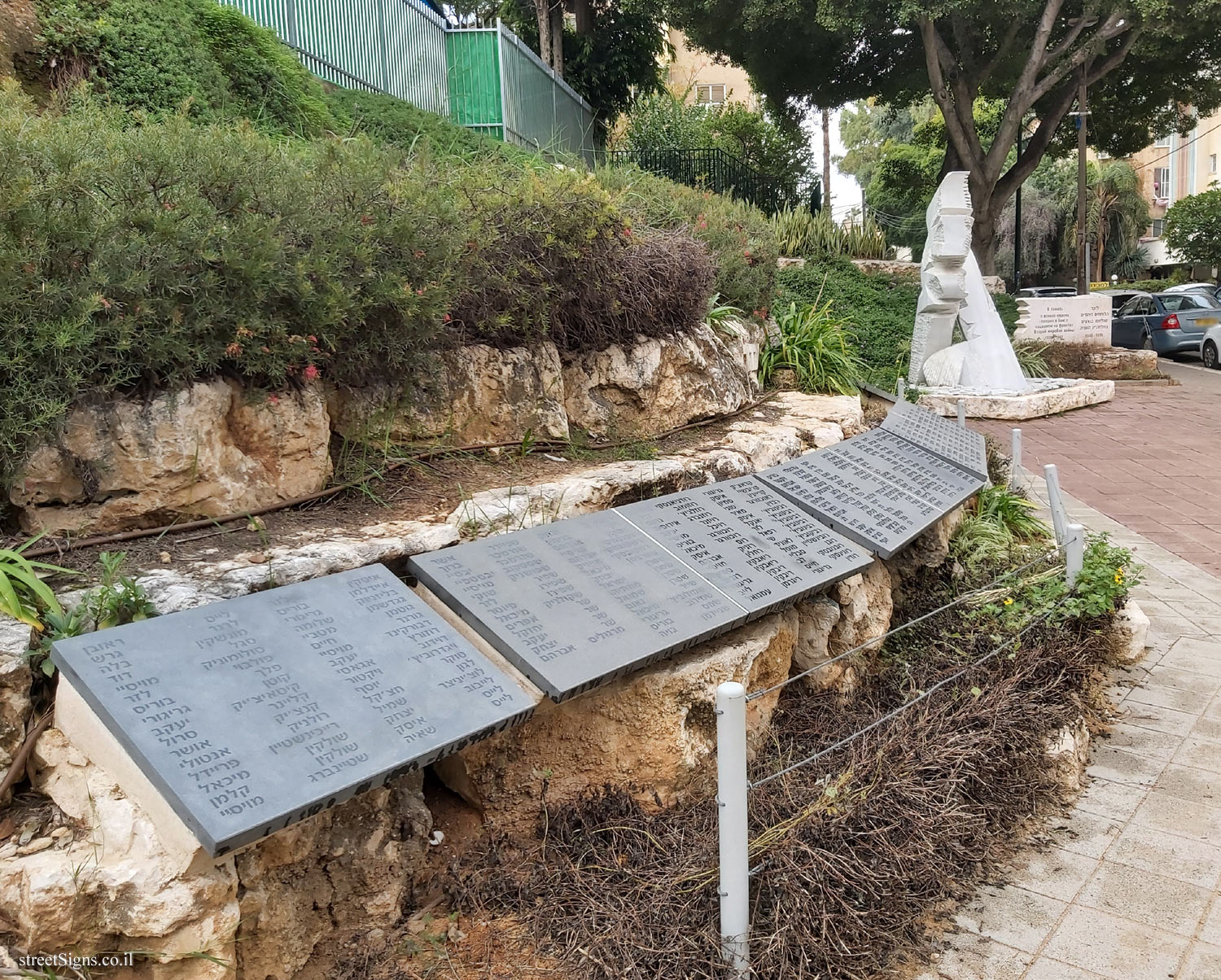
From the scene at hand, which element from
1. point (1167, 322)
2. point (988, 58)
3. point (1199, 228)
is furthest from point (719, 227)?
point (1199, 228)

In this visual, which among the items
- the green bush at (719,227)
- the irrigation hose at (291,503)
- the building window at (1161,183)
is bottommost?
the irrigation hose at (291,503)

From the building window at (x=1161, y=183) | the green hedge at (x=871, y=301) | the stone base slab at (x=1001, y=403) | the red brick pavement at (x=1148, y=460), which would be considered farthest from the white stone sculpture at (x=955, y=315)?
the building window at (x=1161, y=183)

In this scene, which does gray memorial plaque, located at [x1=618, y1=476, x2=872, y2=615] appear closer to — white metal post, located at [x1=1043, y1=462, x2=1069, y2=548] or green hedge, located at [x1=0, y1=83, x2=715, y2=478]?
green hedge, located at [x1=0, y1=83, x2=715, y2=478]

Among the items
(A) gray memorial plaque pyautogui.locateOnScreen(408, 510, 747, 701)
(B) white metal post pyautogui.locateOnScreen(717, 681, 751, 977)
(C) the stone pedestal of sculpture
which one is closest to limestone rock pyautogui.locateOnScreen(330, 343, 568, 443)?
(A) gray memorial plaque pyautogui.locateOnScreen(408, 510, 747, 701)

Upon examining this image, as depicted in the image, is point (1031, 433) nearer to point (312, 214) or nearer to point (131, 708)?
point (312, 214)

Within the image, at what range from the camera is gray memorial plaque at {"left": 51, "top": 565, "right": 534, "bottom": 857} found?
1.94m

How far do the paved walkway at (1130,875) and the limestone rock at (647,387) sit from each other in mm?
2567

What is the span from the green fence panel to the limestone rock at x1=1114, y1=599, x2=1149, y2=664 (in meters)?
11.2

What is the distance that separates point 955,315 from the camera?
12.0m

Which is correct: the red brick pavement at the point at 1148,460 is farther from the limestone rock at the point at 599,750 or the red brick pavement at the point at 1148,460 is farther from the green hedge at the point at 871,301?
the limestone rock at the point at 599,750

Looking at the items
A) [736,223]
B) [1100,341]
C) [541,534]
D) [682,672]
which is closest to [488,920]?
[682,672]

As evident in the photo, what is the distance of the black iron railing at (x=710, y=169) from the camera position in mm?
16922

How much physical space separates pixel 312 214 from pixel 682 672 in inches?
78.1

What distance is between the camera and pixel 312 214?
10.3 feet
